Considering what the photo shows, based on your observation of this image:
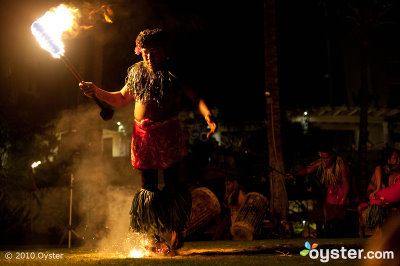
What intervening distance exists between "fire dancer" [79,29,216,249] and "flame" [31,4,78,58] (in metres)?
0.57

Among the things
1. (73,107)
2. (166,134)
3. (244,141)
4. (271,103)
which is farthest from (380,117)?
(166,134)

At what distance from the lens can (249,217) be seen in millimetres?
9133

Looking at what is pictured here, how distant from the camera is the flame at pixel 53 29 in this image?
4.75 meters

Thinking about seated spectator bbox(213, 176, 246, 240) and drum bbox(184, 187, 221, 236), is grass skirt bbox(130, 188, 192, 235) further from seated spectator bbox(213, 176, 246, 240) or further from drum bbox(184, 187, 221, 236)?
seated spectator bbox(213, 176, 246, 240)

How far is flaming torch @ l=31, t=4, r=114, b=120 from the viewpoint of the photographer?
185 inches

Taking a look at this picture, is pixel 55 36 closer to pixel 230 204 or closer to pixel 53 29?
pixel 53 29

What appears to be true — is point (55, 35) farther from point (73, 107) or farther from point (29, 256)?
point (73, 107)

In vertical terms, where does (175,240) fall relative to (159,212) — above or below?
below

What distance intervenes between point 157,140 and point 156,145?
2.2 inches

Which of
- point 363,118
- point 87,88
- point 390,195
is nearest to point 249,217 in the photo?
point 390,195

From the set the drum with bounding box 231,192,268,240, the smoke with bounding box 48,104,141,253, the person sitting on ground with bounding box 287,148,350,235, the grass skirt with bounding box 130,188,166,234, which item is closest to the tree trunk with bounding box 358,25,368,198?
the person sitting on ground with bounding box 287,148,350,235

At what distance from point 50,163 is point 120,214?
18.3 feet

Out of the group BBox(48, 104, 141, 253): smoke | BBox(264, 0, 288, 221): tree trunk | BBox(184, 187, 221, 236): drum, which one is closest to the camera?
BBox(184, 187, 221, 236): drum

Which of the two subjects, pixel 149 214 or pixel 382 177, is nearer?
pixel 149 214
